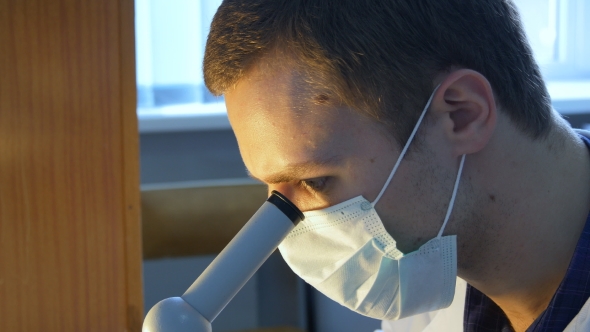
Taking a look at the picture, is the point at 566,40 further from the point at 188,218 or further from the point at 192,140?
the point at 188,218

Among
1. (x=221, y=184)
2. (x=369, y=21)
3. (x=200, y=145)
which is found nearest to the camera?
(x=369, y=21)

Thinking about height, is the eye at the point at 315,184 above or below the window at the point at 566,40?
below

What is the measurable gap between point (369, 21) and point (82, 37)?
1.20 ft

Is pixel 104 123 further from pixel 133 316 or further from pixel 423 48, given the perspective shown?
pixel 423 48

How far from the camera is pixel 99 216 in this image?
830 millimetres

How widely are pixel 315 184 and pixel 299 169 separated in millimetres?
34

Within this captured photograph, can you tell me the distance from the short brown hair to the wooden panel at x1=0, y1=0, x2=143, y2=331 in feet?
0.57

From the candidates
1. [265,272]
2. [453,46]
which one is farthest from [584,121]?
[453,46]

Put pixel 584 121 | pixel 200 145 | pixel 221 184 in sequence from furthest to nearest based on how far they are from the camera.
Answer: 1. pixel 584 121
2. pixel 200 145
3. pixel 221 184

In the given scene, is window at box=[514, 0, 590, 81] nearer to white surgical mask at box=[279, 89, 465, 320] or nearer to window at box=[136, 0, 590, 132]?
window at box=[136, 0, 590, 132]

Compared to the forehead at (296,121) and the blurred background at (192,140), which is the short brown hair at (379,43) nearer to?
the forehead at (296,121)

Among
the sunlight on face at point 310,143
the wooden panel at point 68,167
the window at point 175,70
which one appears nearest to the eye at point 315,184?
the sunlight on face at point 310,143

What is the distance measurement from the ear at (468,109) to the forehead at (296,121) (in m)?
0.09

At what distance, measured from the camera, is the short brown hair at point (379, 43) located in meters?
0.75
